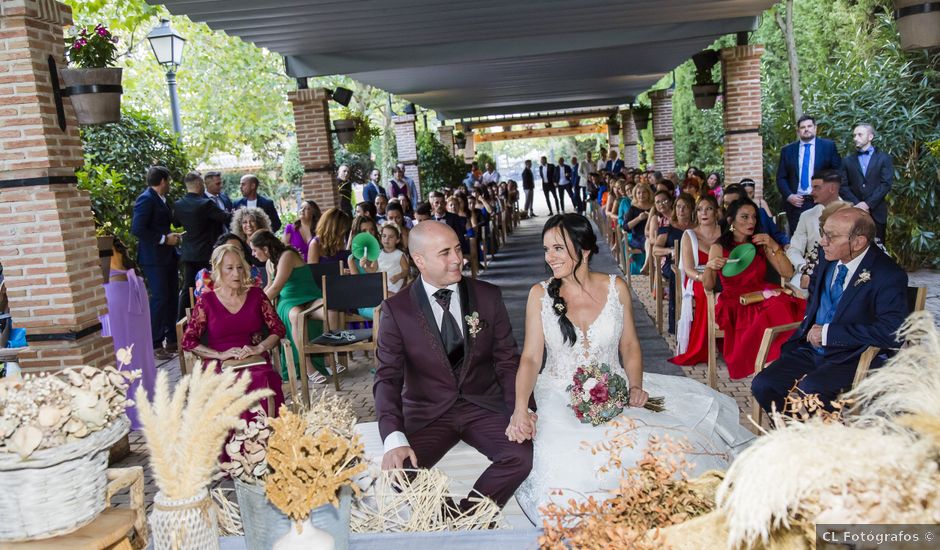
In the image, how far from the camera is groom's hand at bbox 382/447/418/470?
305 cm

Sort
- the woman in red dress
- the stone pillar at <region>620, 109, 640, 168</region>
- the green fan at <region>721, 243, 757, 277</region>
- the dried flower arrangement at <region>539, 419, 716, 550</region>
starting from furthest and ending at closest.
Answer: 1. the stone pillar at <region>620, 109, 640, 168</region>
2. the woman in red dress
3. the green fan at <region>721, 243, 757, 277</region>
4. the dried flower arrangement at <region>539, 419, 716, 550</region>

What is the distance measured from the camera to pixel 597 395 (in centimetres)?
335

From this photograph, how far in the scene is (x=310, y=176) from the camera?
12898 millimetres

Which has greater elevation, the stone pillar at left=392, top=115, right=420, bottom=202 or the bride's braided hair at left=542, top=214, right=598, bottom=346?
the stone pillar at left=392, top=115, right=420, bottom=202

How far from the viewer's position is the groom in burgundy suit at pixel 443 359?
3523 mm

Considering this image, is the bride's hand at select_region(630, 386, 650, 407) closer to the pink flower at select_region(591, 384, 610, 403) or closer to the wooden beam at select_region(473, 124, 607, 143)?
the pink flower at select_region(591, 384, 610, 403)

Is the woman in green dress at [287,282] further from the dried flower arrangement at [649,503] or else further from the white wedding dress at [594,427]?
the dried flower arrangement at [649,503]

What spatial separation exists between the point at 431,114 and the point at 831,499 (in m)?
35.8

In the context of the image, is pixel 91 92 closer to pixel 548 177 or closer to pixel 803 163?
pixel 803 163

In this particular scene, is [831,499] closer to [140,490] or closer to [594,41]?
[140,490]

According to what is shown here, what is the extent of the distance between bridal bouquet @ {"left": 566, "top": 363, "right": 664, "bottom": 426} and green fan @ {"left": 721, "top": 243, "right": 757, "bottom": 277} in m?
3.04

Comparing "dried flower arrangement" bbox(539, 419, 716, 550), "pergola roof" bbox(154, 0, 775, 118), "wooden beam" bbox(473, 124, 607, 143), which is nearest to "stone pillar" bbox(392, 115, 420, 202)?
"pergola roof" bbox(154, 0, 775, 118)

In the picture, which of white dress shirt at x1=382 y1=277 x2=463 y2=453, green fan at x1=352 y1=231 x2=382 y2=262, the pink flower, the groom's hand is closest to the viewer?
the groom's hand

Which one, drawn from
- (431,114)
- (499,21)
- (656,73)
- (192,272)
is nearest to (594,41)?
(499,21)
